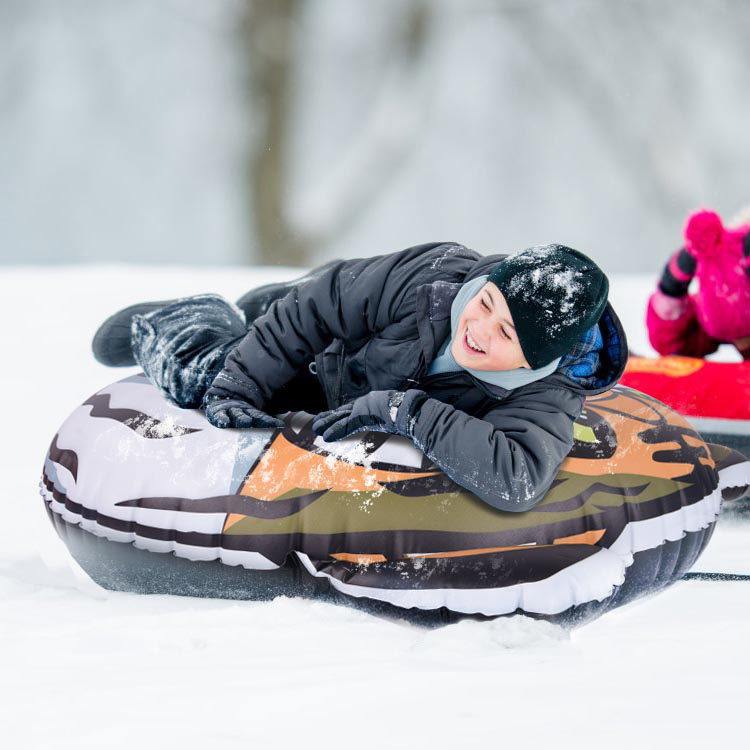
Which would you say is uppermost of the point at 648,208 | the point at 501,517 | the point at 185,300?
the point at 185,300

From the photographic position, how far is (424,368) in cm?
173

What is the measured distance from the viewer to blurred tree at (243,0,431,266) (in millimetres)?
7402

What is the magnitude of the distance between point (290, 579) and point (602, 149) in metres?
7.74

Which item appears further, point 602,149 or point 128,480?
point 602,149

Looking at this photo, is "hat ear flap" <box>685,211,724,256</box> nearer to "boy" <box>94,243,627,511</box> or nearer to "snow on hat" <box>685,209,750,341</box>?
"snow on hat" <box>685,209,750,341</box>

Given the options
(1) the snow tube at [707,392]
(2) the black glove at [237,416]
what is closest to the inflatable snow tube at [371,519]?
(2) the black glove at [237,416]

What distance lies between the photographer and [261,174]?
7621mm

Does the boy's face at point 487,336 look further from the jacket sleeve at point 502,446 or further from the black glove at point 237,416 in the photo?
the black glove at point 237,416

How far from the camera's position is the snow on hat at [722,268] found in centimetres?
266

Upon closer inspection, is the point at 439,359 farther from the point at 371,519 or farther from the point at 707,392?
the point at 707,392

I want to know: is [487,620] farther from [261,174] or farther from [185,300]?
[261,174]

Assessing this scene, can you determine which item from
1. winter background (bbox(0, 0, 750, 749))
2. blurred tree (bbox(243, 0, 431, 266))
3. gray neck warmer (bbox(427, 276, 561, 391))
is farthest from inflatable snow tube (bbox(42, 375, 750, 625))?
blurred tree (bbox(243, 0, 431, 266))

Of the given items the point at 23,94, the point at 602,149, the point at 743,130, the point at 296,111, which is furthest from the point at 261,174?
the point at 743,130

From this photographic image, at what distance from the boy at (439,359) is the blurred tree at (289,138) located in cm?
540
